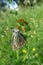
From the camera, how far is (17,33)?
87.7 inches

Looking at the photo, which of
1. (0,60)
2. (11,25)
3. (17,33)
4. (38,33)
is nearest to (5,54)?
(0,60)

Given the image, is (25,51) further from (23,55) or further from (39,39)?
(39,39)

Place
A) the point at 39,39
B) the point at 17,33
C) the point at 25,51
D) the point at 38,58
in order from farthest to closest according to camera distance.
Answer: the point at 39,39 → the point at 25,51 → the point at 38,58 → the point at 17,33

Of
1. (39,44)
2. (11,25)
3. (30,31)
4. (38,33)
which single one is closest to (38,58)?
(39,44)

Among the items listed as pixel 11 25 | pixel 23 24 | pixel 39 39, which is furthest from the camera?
pixel 11 25

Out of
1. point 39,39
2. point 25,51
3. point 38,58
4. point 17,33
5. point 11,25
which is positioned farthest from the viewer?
point 11,25

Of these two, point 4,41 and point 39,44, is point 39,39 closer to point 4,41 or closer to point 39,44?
→ point 39,44

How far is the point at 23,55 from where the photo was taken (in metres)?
3.19

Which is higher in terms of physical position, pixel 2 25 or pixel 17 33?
pixel 17 33

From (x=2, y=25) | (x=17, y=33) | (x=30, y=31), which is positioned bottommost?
(x=2, y=25)

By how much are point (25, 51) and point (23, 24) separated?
2.39 ft

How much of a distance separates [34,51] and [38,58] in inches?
7.4

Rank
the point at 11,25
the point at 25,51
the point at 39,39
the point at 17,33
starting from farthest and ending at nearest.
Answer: the point at 11,25
the point at 39,39
the point at 25,51
the point at 17,33

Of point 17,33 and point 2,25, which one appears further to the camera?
point 2,25
